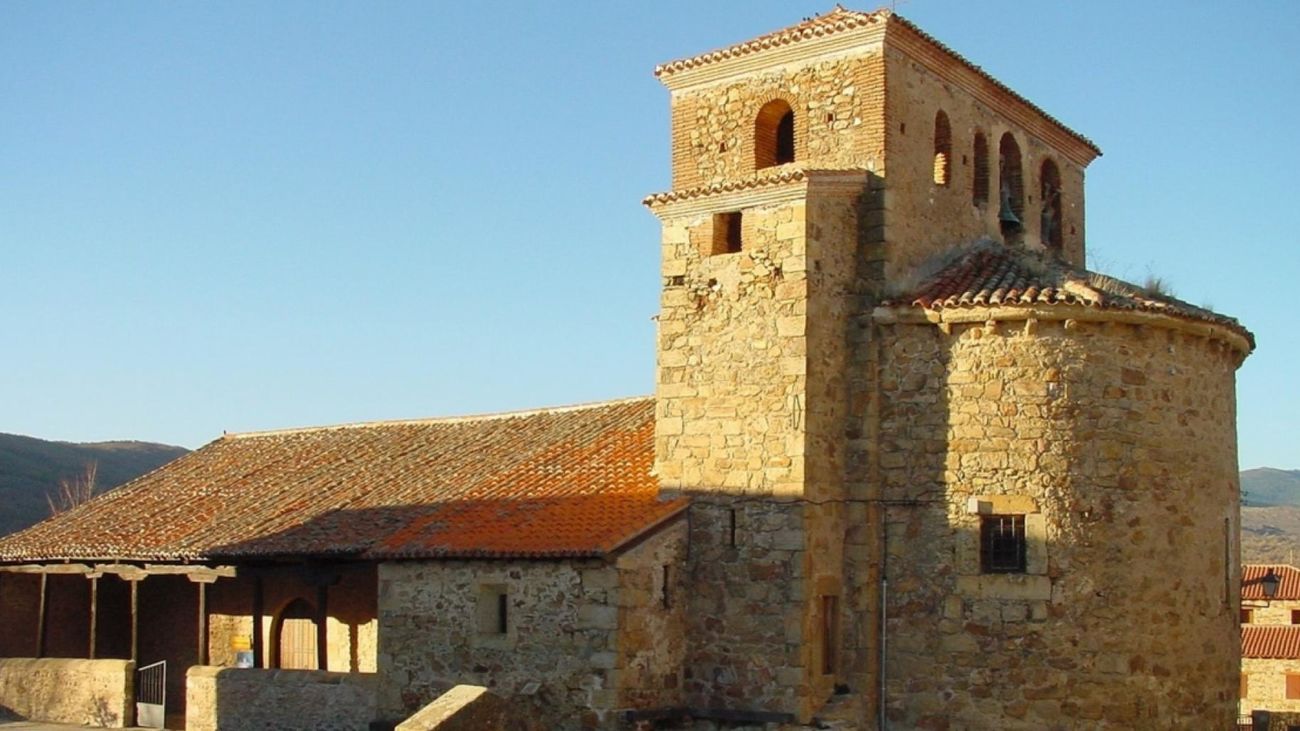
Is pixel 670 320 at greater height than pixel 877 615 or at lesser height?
greater

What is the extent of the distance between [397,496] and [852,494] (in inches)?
277

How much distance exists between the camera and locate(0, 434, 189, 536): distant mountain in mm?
60750

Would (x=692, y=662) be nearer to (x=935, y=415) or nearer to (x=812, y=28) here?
(x=935, y=415)

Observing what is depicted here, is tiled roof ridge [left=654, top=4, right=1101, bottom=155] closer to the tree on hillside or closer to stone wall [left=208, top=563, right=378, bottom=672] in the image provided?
stone wall [left=208, top=563, right=378, bottom=672]

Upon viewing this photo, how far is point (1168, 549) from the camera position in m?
16.0

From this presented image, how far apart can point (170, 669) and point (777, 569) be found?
12819 mm

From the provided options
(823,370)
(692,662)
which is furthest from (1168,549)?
(692,662)

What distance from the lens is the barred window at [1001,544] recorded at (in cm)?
1576

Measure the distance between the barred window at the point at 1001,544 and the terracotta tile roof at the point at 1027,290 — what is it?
7.85 feet

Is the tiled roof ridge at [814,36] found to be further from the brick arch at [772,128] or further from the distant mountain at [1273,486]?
the distant mountain at [1273,486]

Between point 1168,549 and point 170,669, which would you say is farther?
point 170,669

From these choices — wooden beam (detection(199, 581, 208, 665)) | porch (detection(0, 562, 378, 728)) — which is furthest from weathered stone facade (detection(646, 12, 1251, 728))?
wooden beam (detection(199, 581, 208, 665))

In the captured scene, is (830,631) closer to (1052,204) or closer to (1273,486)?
(1052,204)

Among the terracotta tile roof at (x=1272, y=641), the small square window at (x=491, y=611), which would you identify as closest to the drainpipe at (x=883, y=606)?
the small square window at (x=491, y=611)
